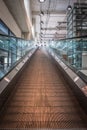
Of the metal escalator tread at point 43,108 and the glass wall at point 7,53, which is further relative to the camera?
the glass wall at point 7,53

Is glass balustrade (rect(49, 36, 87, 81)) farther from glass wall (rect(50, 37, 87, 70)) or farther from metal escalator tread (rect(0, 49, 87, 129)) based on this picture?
metal escalator tread (rect(0, 49, 87, 129))

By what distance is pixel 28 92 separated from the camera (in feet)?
15.1

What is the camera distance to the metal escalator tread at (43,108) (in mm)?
3219

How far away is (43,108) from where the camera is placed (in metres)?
3.80

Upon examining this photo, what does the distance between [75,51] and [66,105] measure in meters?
4.20

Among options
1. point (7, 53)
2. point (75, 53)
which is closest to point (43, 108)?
point (7, 53)

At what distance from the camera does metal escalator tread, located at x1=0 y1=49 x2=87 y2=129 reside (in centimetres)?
322

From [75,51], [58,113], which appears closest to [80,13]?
[75,51]

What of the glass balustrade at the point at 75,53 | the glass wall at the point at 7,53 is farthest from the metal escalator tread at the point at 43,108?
the glass balustrade at the point at 75,53

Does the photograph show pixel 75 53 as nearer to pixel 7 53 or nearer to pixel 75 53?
pixel 75 53

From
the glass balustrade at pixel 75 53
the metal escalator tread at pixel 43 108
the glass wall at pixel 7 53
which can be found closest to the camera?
the metal escalator tread at pixel 43 108

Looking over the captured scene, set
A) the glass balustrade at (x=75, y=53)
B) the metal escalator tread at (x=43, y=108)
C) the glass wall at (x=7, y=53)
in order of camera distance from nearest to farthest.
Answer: the metal escalator tread at (x=43, y=108) < the glass wall at (x=7, y=53) < the glass balustrade at (x=75, y=53)

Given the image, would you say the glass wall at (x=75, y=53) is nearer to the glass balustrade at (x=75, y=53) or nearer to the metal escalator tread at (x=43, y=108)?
the glass balustrade at (x=75, y=53)

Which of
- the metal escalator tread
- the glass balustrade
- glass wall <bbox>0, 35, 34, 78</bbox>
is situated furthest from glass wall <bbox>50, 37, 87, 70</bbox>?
the metal escalator tread
